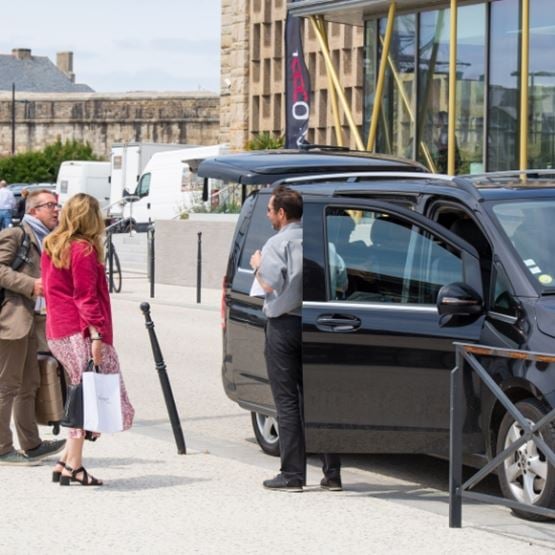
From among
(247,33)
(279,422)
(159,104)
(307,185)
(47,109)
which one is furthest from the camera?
(47,109)

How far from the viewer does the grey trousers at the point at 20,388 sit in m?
9.95

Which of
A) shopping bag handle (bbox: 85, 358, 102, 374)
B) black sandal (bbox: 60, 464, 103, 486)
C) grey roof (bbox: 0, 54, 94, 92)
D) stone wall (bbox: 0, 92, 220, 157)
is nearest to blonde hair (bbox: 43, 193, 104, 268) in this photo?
shopping bag handle (bbox: 85, 358, 102, 374)

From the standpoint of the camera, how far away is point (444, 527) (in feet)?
26.2

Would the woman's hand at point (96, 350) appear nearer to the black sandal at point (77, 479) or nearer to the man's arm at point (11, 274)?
the black sandal at point (77, 479)

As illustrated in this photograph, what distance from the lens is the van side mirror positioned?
339 inches

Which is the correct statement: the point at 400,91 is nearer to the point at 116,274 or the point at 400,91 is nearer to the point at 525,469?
the point at 116,274

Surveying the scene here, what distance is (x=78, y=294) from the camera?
9.00 m

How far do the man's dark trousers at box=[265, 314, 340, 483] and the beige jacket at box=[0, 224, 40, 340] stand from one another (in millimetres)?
1623

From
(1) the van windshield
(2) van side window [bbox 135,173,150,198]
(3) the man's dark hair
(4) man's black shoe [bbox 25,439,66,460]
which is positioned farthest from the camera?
(2) van side window [bbox 135,173,150,198]

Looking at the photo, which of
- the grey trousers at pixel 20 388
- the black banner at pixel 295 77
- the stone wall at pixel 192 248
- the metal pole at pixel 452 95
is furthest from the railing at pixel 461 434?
the black banner at pixel 295 77

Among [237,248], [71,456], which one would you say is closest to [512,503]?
[71,456]

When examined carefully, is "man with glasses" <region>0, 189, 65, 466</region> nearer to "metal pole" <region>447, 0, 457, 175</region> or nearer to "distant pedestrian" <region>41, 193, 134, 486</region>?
"distant pedestrian" <region>41, 193, 134, 486</region>

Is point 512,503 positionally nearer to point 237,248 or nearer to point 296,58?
point 237,248

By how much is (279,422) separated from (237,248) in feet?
7.32
